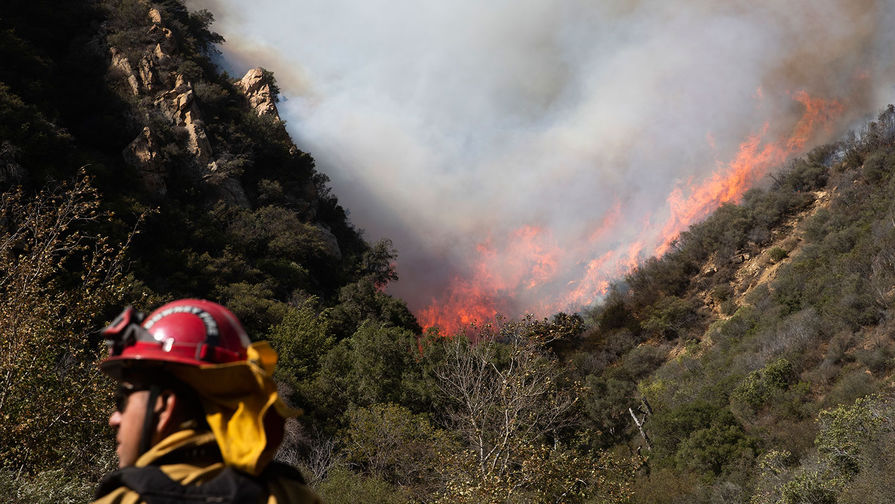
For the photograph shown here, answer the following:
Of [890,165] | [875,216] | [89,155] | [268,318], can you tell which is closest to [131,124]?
[89,155]

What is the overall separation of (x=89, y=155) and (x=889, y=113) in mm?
59281

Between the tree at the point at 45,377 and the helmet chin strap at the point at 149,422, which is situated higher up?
the tree at the point at 45,377

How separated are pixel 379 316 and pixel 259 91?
2611 centimetres

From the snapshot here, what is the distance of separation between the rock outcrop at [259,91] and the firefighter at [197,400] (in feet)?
170

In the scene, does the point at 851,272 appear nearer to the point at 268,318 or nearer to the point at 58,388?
the point at 268,318

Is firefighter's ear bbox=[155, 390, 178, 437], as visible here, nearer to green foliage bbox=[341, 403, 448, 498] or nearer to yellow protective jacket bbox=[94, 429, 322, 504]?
yellow protective jacket bbox=[94, 429, 322, 504]

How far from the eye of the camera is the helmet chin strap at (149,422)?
1.63 meters

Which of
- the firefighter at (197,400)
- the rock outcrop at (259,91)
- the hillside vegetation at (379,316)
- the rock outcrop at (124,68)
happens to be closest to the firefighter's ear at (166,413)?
the firefighter at (197,400)

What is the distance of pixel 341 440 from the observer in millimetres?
23312

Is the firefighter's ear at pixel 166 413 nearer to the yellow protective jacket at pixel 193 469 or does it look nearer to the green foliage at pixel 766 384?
the yellow protective jacket at pixel 193 469

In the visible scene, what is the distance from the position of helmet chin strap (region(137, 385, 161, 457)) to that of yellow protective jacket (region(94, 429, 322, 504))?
41 mm

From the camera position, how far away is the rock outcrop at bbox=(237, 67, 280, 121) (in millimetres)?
50875

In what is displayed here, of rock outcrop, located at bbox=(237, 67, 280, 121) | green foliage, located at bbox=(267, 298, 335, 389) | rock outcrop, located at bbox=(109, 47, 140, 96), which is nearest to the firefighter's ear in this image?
green foliage, located at bbox=(267, 298, 335, 389)

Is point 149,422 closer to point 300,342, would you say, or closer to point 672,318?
point 300,342
